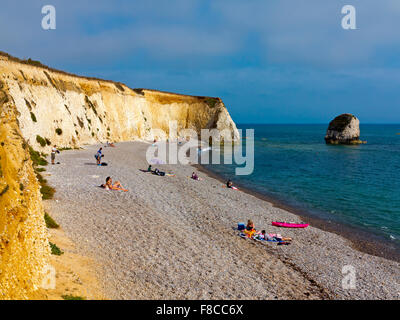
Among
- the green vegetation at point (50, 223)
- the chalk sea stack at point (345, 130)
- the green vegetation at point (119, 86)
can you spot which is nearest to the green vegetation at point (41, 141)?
the green vegetation at point (50, 223)

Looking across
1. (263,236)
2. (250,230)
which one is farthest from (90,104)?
(263,236)

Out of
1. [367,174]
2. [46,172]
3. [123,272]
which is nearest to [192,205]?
[123,272]

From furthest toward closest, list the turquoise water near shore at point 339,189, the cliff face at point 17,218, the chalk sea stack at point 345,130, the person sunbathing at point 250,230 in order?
the chalk sea stack at point 345,130, the turquoise water near shore at point 339,189, the person sunbathing at point 250,230, the cliff face at point 17,218

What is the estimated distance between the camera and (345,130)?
281 feet

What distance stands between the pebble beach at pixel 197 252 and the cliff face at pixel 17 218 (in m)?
2.42

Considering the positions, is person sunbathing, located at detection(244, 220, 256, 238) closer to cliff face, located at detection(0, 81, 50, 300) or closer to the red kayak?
the red kayak

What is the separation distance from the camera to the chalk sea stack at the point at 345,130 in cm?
8481

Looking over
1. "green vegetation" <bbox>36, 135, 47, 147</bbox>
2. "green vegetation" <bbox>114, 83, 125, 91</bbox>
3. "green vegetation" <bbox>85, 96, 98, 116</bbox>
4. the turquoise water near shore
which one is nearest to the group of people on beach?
the turquoise water near shore

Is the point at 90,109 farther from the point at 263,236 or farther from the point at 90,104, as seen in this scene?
the point at 263,236

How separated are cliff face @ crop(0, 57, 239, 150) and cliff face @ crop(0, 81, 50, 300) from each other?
1568 centimetres

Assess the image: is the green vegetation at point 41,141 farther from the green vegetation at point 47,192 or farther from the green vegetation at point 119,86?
the green vegetation at point 119,86

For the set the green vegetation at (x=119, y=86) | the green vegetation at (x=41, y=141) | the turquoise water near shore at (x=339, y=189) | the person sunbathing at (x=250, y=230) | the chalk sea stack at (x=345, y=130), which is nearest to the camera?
the person sunbathing at (x=250, y=230)

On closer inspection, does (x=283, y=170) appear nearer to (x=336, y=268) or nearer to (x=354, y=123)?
(x=336, y=268)
